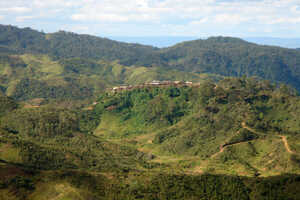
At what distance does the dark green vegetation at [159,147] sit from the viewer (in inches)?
2103

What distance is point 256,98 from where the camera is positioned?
102062mm

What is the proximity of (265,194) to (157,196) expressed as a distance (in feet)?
54.4

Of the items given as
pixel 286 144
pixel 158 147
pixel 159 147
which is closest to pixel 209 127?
pixel 159 147

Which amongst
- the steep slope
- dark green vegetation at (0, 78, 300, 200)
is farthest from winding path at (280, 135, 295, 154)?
dark green vegetation at (0, 78, 300, 200)

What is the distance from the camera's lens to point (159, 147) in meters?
89.8

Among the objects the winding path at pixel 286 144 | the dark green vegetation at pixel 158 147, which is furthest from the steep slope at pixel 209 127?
the dark green vegetation at pixel 158 147

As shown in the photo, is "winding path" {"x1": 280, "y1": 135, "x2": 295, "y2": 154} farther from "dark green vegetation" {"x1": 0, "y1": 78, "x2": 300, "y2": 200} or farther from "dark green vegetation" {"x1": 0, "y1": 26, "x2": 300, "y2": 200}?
"dark green vegetation" {"x1": 0, "y1": 78, "x2": 300, "y2": 200}

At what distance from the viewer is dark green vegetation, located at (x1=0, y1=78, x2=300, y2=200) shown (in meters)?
53.4

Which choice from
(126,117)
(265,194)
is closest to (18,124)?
→ (126,117)

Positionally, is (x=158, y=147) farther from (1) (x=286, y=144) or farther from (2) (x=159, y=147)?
(1) (x=286, y=144)

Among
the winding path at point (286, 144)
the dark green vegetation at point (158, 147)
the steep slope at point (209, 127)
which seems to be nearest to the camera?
the dark green vegetation at point (158, 147)

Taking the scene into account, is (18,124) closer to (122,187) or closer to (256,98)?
(122,187)

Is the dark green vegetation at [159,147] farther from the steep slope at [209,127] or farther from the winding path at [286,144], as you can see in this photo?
the winding path at [286,144]

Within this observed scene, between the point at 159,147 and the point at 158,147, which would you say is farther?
the point at 158,147
